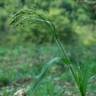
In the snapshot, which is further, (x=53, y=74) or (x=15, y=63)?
(x=15, y=63)

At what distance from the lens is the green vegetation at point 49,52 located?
4.29m

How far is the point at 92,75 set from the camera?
455cm

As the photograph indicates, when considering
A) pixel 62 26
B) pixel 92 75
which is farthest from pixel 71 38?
pixel 92 75

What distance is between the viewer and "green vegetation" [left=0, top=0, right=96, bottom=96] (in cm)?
429

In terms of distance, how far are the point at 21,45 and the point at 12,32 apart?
2559 millimetres

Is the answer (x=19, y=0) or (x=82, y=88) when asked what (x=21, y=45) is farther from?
(x=82, y=88)

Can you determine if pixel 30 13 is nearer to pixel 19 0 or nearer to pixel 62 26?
pixel 19 0

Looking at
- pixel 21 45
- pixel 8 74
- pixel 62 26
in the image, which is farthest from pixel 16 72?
pixel 21 45

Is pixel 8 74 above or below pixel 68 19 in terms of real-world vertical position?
above

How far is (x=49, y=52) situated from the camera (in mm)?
10188

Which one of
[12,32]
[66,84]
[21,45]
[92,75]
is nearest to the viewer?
[92,75]

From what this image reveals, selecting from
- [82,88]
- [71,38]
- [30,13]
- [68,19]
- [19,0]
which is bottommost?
[71,38]

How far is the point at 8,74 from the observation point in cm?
A: 668

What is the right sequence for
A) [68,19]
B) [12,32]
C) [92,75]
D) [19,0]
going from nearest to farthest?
[92,75], [19,0], [68,19], [12,32]
